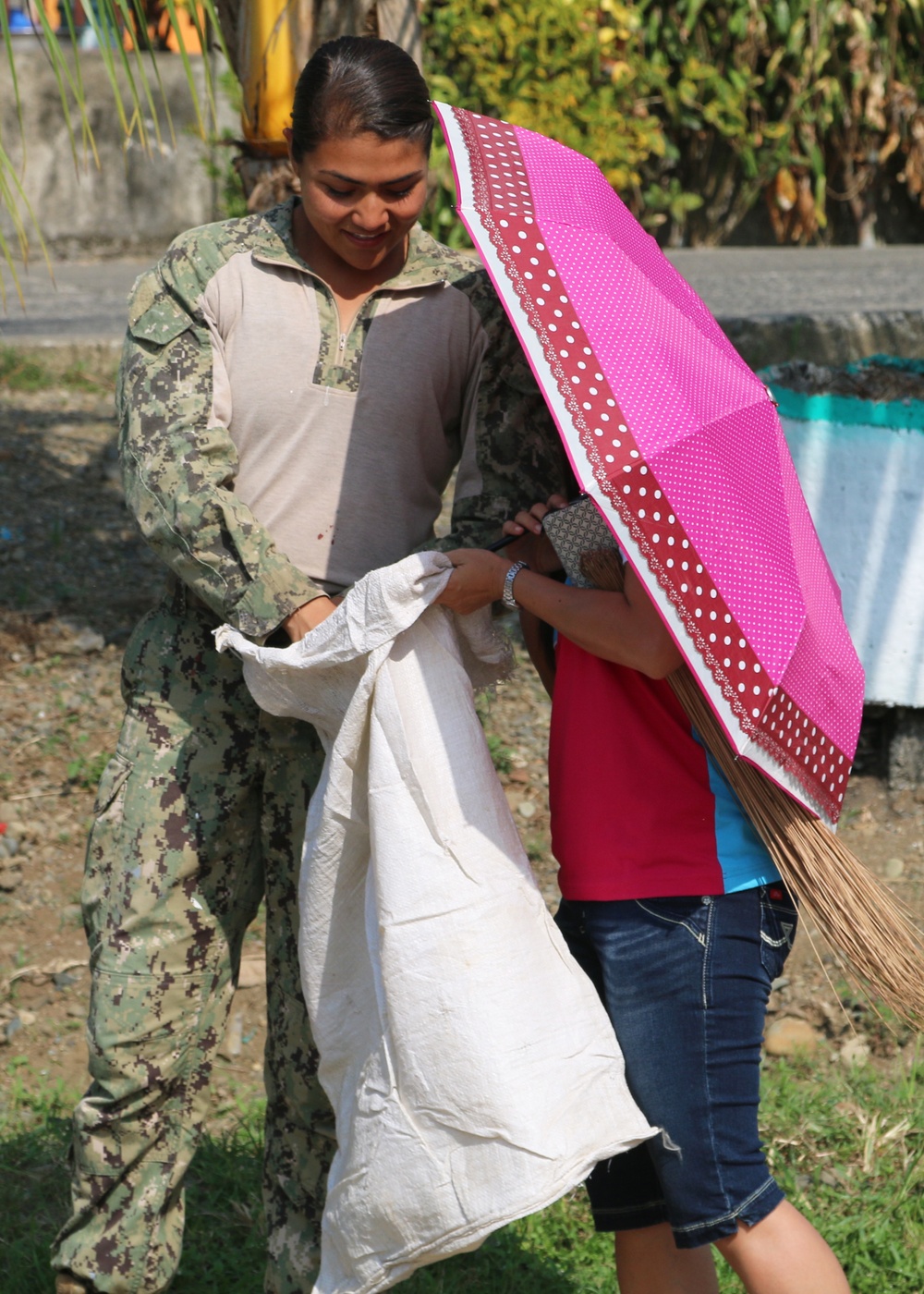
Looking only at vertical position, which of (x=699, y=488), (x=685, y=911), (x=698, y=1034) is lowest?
(x=698, y=1034)

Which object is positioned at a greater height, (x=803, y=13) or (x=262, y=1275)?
(x=803, y=13)

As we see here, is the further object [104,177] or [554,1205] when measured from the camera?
[104,177]

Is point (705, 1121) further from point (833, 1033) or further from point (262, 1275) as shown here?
point (833, 1033)

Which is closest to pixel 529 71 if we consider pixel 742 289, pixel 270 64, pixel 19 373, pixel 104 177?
pixel 742 289

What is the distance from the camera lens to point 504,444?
7.98ft

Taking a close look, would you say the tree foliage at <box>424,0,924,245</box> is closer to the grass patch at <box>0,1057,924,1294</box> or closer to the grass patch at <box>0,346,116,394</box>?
the grass patch at <box>0,346,116,394</box>

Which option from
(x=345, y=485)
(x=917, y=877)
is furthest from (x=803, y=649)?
(x=917, y=877)

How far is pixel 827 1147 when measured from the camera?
3.24 meters

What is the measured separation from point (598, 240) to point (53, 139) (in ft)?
28.5

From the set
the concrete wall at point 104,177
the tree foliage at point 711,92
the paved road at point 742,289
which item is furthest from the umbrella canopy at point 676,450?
the concrete wall at point 104,177

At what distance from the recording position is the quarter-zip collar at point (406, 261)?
239cm

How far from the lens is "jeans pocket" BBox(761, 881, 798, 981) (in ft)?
6.98

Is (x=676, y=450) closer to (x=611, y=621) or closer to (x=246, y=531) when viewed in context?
(x=611, y=621)

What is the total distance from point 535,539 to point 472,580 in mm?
249
